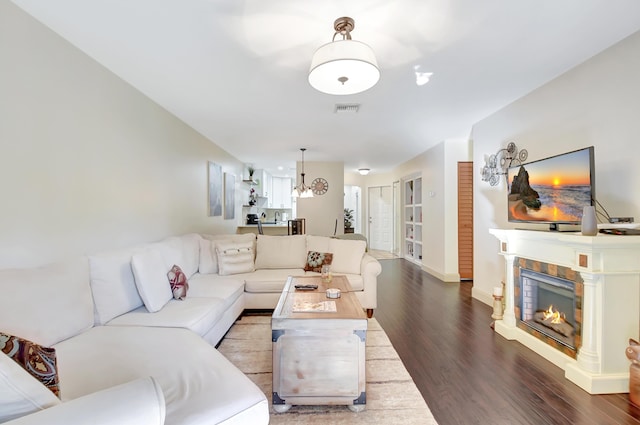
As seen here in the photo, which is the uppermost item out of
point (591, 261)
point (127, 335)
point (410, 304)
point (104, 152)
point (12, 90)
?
point (12, 90)

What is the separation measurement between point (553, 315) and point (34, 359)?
347cm

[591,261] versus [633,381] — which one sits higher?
[591,261]

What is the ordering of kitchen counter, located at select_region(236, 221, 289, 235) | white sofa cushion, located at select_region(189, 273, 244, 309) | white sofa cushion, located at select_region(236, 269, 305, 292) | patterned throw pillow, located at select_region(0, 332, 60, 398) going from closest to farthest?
patterned throw pillow, located at select_region(0, 332, 60, 398)
white sofa cushion, located at select_region(189, 273, 244, 309)
white sofa cushion, located at select_region(236, 269, 305, 292)
kitchen counter, located at select_region(236, 221, 289, 235)

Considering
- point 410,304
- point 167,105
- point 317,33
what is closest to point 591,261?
point 410,304

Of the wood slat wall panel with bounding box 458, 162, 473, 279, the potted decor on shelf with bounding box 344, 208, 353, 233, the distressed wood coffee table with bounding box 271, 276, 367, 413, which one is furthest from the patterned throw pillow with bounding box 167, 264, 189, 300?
the potted decor on shelf with bounding box 344, 208, 353, 233

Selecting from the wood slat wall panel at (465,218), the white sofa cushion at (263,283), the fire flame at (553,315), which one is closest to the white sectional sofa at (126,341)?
the white sofa cushion at (263,283)

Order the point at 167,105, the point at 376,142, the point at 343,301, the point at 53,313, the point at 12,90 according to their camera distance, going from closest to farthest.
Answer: the point at 53,313 < the point at 12,90 < the point at 343,301 < the point at 167,105 < the point at 376,142

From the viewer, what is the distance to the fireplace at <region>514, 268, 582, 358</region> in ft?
7.48

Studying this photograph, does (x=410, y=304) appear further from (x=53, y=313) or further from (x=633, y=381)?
(x=53, y=313)

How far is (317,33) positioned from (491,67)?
5.14 feet

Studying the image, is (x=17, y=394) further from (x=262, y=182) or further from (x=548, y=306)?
(x=262, y=182)

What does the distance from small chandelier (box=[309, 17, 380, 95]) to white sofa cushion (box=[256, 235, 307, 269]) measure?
256cm

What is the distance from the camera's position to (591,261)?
6.70ft

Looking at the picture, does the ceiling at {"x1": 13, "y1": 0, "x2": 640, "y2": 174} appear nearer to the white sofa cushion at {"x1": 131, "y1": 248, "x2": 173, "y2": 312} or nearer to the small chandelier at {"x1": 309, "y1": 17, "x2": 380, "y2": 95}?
the small chandelier at {"x1": 309, "y1": 17, "x2": 380, "y2": 95}
